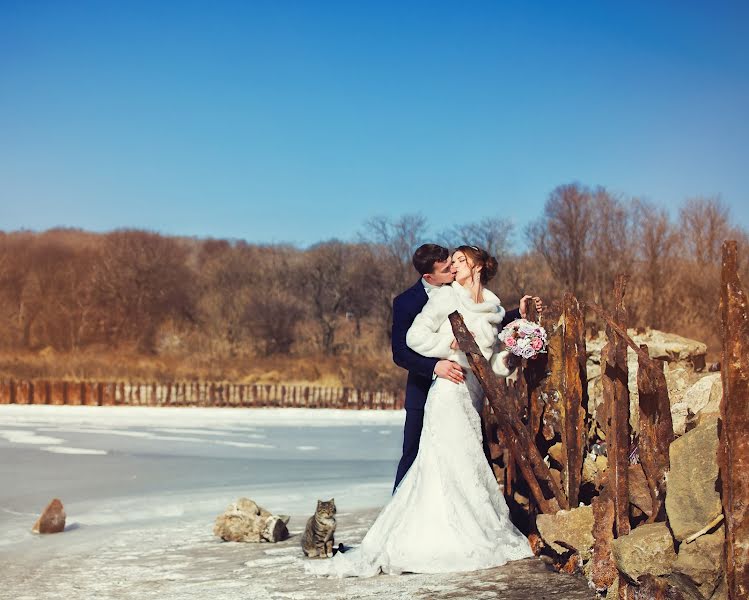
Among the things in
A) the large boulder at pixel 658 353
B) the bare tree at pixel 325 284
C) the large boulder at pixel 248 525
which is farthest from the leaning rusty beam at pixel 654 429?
the bare tree at pixel 325 284

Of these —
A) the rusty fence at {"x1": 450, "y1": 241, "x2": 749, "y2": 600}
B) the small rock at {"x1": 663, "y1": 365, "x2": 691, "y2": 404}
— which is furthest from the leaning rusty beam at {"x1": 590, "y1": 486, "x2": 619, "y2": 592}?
the small rock at {"x1": 663, "y1": 365, "x2": 691, "y2": 404}

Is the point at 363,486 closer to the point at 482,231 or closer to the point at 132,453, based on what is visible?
the point at 132,453

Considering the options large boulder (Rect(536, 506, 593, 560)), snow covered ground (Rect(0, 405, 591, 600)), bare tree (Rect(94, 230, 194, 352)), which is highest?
bare tree (Rect(94, 230, 194, 352))

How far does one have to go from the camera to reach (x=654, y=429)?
183 inches

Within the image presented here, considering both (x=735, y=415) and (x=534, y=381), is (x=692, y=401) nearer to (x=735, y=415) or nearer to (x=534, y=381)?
(x=534, y=381)

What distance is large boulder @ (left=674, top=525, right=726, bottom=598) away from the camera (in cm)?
358

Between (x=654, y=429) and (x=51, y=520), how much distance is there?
487cm

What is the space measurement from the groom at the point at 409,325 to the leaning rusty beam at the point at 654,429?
3.67ft

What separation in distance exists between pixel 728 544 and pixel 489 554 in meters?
1.94

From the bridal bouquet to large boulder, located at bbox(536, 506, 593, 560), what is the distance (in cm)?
87

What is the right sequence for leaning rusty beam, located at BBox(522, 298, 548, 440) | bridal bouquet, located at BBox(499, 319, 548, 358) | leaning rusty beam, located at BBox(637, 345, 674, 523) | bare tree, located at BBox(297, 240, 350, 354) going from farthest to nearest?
bare tree, located at BBox(297, 240, 350, 354) → leaning rusty beam, located at BBox(522, 298, 548, 440) → bridal bouquet, located at BBox(499, 319, 548, 358) → leaning rusty beam, located at BBox(637, 345, 674, 523)

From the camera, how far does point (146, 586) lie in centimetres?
545

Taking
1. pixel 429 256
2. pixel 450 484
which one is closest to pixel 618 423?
pixel 450 484

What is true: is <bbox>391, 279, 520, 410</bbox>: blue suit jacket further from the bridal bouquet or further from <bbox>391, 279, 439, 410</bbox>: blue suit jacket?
the bridal bouquet
